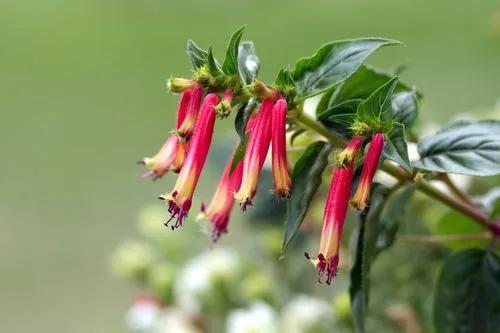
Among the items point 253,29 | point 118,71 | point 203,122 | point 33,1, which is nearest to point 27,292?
point 118,71

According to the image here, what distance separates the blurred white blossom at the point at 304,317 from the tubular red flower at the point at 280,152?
1.06 ft

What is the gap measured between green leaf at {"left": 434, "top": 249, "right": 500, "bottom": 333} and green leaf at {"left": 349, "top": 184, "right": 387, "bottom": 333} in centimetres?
6

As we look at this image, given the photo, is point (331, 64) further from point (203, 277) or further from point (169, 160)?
point (203, 277)

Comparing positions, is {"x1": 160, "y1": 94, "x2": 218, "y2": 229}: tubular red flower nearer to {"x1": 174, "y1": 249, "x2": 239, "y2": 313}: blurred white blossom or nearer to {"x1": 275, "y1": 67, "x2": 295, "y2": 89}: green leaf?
{"x1": 275, "y1": 67, "x2": 295, "y2": 89}: green leaf

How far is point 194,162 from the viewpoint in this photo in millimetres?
368

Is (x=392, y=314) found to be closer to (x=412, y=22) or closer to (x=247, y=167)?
(x=247, y=167)

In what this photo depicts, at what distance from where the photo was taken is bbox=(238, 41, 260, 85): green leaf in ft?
1.24

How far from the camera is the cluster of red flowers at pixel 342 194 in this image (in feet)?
1.17

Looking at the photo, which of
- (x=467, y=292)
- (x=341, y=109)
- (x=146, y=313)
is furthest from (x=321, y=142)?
(x=146, y=313)

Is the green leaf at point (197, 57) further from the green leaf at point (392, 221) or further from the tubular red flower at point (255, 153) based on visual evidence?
the green leaf at point (392, 221)

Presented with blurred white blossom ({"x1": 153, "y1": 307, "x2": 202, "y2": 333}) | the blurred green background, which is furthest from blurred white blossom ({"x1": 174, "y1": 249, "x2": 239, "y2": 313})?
the blurred green background

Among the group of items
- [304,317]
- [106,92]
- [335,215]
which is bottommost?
[335,215]

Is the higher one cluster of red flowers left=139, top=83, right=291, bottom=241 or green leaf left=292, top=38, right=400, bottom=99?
green leaf left=292, top=38, right=400, bottom=99

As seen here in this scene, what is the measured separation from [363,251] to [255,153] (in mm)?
87
